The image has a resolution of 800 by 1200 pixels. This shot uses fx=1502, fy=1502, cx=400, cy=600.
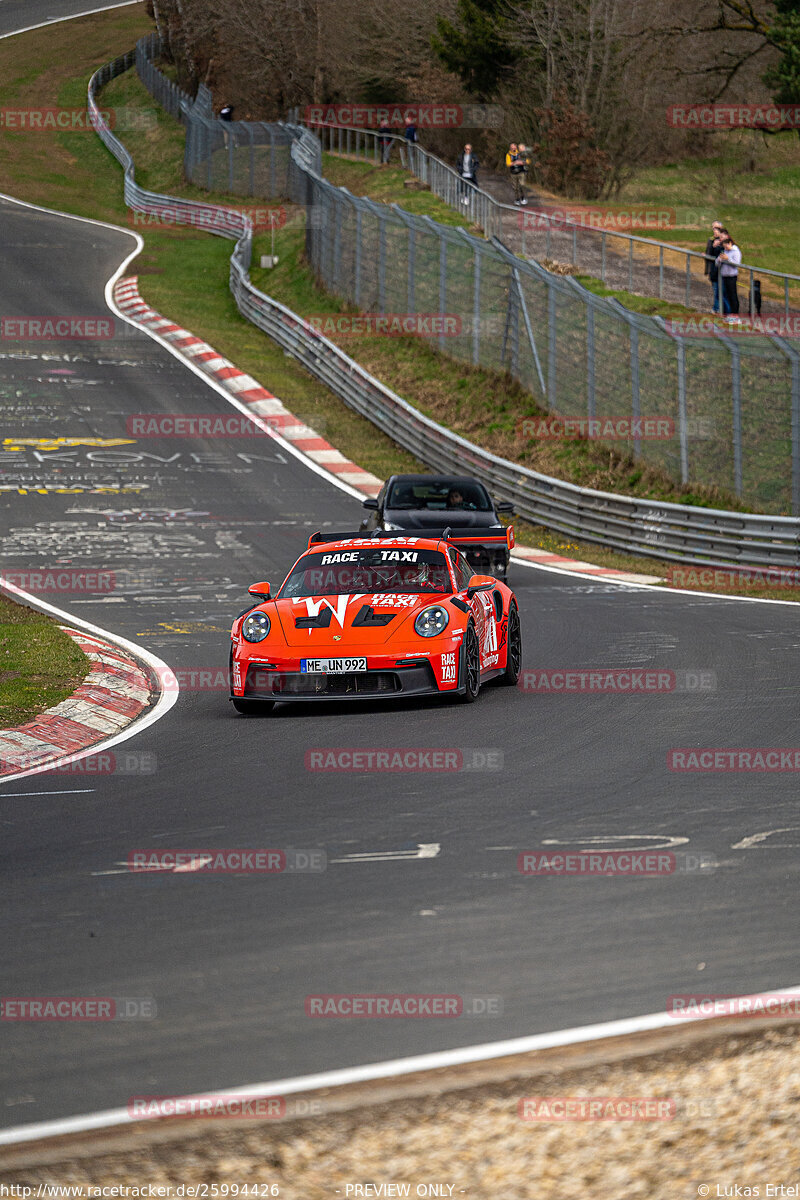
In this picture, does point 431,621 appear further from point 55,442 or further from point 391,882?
point 55,442

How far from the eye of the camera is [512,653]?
13062 mm

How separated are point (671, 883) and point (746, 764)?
108 inches

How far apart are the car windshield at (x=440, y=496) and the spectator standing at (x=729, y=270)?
37.8ft

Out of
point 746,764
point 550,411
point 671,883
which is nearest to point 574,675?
point 746,764

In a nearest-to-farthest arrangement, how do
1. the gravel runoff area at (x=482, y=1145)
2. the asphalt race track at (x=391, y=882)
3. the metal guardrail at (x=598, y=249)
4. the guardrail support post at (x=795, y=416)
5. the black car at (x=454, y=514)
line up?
the gravel runoff area at (x=482, y=1145)
the asphalt race track at (x=391, y=882)
the black car at (x=454, y=514)
the guardrail support post at (x=795, y=416)
the metal guardrail at (x=598, y=249)

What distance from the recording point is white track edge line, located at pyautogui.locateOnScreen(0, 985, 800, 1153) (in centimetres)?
407

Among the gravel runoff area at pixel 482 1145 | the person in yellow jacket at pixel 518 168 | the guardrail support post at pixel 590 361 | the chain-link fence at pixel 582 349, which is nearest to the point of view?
the gravel runoff area at pixel 482 1145

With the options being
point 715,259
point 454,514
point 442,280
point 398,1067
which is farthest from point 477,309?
point 398,1067

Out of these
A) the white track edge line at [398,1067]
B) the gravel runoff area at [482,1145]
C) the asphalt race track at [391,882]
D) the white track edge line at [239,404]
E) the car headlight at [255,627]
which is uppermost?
the gravel runoff area at [482,1145]

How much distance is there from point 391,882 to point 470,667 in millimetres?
5479

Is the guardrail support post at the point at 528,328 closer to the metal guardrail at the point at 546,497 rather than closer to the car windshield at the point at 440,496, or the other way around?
the metal guardrail at the point at 546,497

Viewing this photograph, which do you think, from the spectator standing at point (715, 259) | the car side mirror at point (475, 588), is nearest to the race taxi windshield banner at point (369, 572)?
the car side mirror at point (475, 588)

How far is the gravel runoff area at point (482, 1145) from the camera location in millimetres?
3785

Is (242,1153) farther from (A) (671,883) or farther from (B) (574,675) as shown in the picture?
(B) (574,675)
